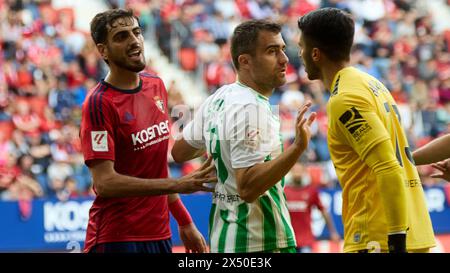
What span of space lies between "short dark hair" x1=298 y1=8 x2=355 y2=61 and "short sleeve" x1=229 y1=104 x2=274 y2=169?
1.69 ft

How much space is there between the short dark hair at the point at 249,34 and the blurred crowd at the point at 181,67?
865 centimetres

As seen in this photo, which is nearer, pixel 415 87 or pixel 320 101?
pixel 320 101

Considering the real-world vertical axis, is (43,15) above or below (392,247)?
above

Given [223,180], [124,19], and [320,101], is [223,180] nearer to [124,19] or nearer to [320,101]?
[124,19]

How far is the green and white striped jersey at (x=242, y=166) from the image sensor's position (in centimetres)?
525

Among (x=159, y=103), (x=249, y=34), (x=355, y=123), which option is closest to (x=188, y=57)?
(x=159, y=103)

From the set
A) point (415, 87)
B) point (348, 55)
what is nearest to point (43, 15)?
point (415, 87)

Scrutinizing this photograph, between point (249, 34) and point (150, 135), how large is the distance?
3.13ft

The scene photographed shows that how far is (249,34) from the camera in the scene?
5582mm

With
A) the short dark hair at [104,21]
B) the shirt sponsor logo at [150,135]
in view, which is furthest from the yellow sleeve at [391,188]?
the short dark hair at [104,21]

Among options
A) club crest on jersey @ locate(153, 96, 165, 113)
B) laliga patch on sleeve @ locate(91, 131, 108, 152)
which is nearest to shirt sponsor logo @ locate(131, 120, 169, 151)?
club crest on jersey @ locate(153, 96, 165, 113)

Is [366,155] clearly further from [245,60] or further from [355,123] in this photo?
[245,60]

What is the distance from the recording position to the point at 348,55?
17.2 ft
